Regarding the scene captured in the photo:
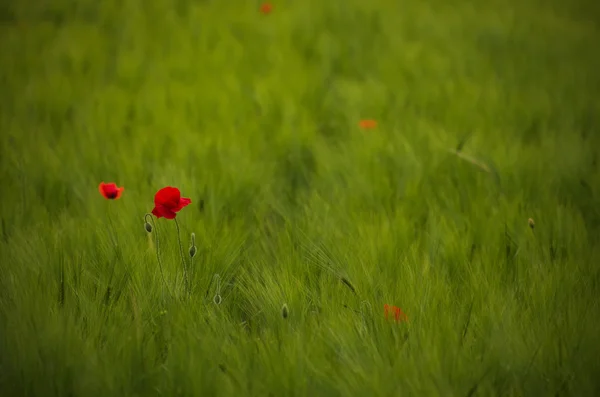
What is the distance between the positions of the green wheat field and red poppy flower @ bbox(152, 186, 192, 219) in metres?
0.10

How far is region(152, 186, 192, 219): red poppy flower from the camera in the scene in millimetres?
1004

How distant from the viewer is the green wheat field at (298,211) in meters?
0.81

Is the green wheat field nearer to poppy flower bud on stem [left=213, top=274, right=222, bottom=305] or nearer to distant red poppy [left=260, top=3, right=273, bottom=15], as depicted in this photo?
poppy flower bud on stem [left=213, top=274, right=222, bottom=305]

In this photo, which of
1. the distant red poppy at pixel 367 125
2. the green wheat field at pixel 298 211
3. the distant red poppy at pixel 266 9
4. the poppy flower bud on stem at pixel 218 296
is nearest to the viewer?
the green wheat field at pixel 298 211

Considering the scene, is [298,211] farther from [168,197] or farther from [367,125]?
[367,125]

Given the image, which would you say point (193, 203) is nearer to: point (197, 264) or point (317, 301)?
point (197, 264)

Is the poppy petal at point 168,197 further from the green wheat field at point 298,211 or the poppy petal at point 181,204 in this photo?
the green wheat field at point 298,211

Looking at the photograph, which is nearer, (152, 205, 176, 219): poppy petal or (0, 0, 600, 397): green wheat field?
(0, 0, 600, 397): green wheat field

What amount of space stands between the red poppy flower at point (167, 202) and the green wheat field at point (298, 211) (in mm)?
100

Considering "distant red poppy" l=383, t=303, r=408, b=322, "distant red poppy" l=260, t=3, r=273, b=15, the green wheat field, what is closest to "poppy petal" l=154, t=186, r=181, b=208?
the green wheat field

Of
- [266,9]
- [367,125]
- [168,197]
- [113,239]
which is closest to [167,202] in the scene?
[168,197]

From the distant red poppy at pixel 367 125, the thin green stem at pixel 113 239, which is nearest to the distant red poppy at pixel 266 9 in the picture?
the distant red poppy at pixel 367 125

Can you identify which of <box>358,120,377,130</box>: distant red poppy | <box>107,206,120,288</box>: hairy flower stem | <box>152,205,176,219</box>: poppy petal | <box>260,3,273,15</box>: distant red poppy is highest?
<box>260,3,273,15</box>: distant red poppy

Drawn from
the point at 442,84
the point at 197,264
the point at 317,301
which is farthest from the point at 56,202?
the point at 442,84
